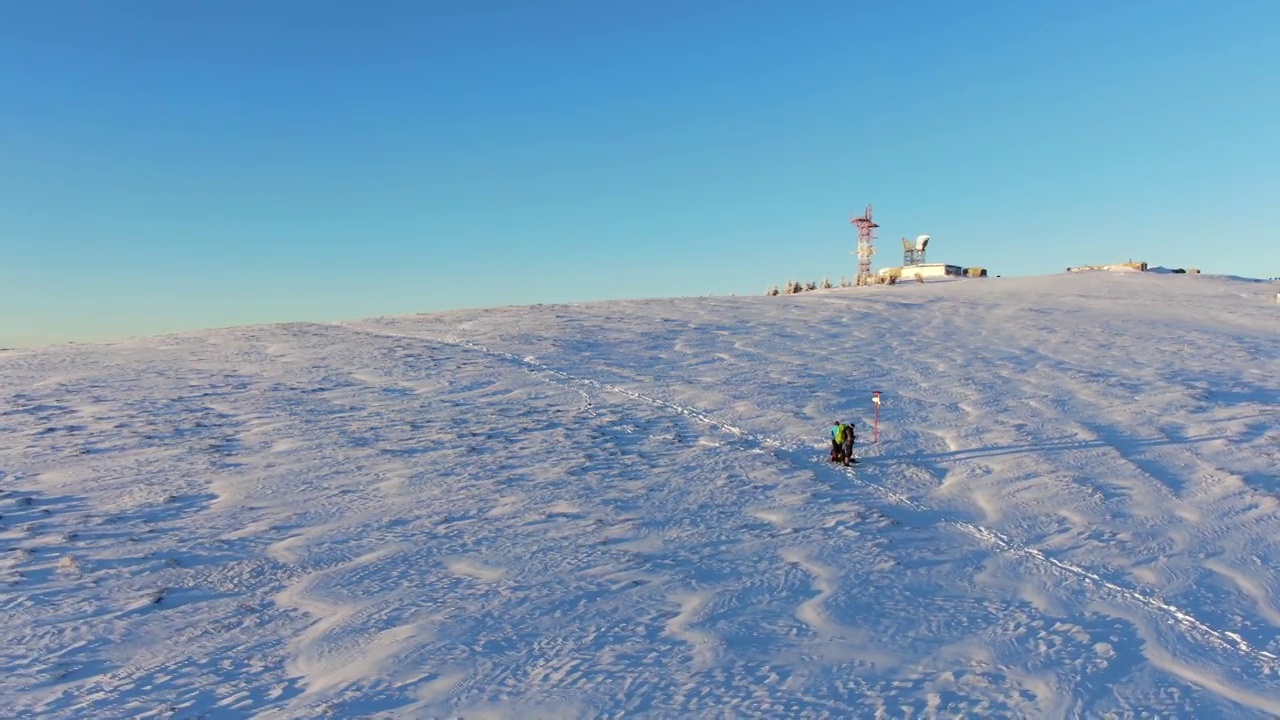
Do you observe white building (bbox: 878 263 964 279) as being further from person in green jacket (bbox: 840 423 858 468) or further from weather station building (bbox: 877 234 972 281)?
person in green jacket (bbox: 840 423 858 468)

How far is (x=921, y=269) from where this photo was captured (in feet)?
114

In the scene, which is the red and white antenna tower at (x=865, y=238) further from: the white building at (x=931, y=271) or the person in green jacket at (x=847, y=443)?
the person in green jacket at (x=847, y=443)

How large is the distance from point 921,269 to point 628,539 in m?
31.2

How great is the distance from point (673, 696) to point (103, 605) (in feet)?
13.1

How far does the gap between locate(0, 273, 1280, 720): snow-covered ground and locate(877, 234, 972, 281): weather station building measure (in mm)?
20298

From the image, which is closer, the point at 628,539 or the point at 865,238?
the point at 628,539

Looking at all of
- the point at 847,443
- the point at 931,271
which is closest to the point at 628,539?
the point at 847,443

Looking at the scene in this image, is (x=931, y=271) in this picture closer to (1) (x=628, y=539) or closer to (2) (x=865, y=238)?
(2) (x=865, y=238)

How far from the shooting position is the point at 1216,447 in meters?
9.93

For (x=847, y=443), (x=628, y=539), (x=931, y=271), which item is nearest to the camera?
(x=628, y=539)

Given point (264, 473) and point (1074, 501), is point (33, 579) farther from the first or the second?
point (1074, 501)

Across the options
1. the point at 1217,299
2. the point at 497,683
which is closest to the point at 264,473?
the point at 497,683

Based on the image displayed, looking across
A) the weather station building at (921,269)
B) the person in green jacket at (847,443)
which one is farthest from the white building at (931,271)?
the person in green jacket at (847,443)

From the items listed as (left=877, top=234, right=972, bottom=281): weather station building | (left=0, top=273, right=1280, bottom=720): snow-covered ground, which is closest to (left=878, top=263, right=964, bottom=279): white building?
(left=877, top=234, right=972, bottom=281): weather station building
